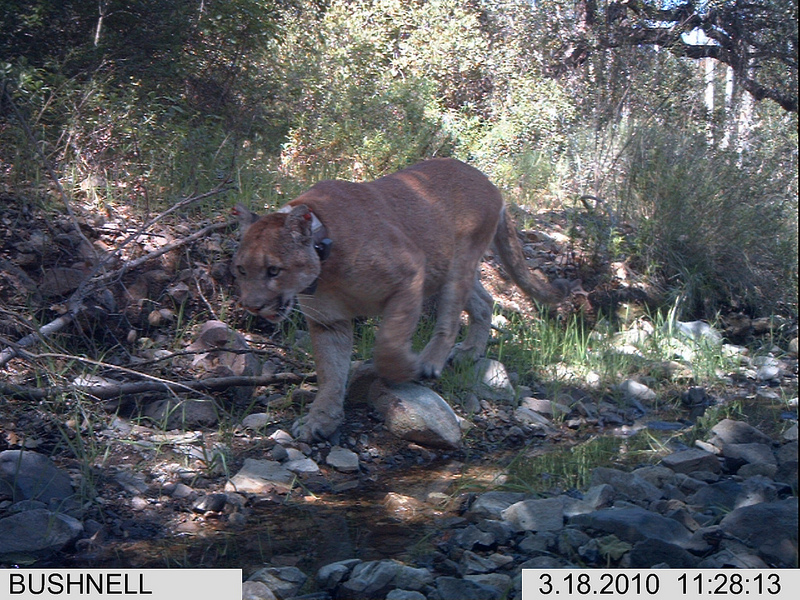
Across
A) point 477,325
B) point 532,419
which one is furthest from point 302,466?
point 477,325

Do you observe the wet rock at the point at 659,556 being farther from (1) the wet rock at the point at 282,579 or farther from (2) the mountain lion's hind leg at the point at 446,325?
(2) the mountain lion's hind leg at the point at 446,325

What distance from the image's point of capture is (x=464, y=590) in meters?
2.81

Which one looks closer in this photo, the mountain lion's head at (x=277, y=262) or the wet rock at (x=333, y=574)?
the wet rock at (x=333, y=574)

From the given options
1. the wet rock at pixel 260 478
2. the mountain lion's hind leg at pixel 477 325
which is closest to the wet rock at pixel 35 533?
the wet rock at pixel 260 478

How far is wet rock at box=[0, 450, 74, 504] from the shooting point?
3.74 meters

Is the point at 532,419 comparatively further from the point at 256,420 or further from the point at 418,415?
the point at 256,420

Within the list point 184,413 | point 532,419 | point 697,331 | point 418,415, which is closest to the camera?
point 184,413

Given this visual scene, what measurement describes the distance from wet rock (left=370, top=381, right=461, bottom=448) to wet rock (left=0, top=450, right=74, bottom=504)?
75.2 inches

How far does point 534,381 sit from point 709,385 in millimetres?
1471

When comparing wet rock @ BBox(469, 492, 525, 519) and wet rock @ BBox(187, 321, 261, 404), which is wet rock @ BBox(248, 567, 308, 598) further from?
wet rock @ BBox(187, 321, 261, 404)

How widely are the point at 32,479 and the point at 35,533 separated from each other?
0.47m

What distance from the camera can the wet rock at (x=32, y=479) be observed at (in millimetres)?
3740

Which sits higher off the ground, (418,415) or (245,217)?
(245,217)

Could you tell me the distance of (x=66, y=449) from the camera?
4312mm
